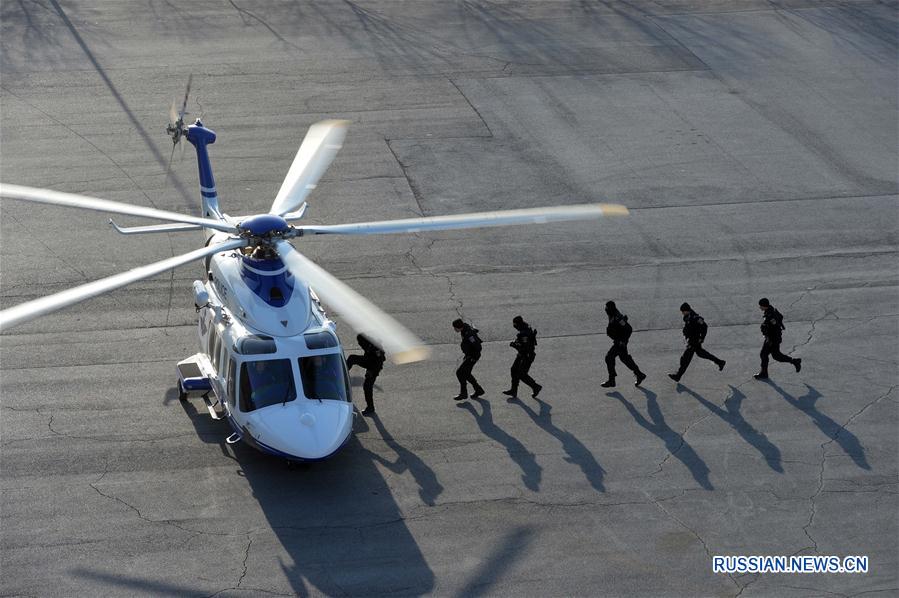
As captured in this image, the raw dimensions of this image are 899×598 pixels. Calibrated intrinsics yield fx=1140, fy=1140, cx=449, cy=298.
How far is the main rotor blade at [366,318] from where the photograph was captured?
1145cm

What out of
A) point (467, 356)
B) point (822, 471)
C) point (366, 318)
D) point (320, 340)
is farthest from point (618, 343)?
point (366, 318)

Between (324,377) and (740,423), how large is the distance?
617cm

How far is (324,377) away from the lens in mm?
14828

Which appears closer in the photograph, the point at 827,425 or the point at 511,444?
the point at 511,444

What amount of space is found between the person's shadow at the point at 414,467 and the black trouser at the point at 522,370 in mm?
2186

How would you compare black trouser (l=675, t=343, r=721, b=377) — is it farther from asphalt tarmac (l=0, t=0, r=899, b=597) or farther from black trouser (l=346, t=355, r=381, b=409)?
black trouser (l=346, t=355, r=381, b=409)

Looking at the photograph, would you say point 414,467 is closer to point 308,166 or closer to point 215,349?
point 215,349

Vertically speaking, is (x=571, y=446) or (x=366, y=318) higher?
(x=366, y=318)

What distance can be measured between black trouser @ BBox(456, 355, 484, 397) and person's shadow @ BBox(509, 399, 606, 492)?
603 millimetres

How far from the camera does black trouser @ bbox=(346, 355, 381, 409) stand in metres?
16.5

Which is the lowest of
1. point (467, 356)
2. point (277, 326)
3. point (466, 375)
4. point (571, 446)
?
point (571, 446)

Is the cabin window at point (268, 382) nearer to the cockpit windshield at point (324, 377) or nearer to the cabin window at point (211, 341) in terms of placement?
the cockpit windshield at point (324, 377)

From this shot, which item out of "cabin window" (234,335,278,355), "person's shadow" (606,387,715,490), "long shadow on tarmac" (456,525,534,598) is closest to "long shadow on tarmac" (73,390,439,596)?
"long shadow on tarmac" (456,525,534,598)

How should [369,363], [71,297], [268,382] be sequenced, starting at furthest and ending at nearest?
[369,363], [268,382], [71,297]
